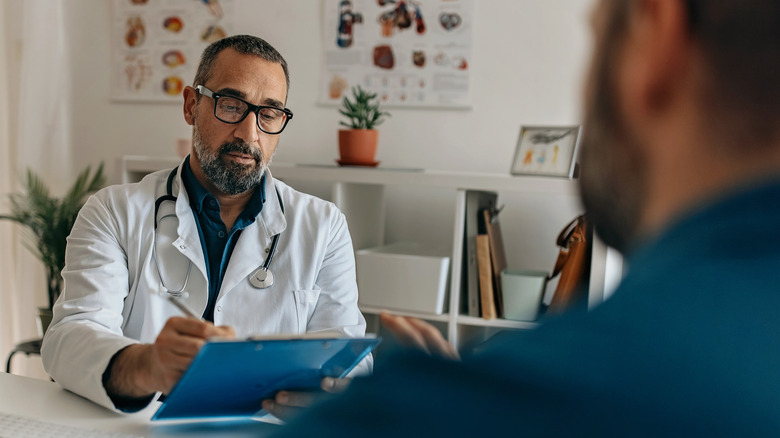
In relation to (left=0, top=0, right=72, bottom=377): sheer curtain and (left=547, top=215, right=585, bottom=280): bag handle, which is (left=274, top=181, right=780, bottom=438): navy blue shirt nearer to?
(left=547, top=215, right=585, bottom=280): bag handle

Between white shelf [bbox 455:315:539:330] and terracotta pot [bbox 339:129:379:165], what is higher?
terracotta pot [bbox 339:129:379:165]

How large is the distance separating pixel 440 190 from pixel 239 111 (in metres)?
1.02

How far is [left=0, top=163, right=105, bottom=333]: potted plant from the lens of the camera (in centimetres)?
266

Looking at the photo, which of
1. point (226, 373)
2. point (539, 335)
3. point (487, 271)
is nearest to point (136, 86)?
point (487, 271)

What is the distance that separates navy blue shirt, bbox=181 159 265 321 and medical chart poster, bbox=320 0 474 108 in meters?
1.00

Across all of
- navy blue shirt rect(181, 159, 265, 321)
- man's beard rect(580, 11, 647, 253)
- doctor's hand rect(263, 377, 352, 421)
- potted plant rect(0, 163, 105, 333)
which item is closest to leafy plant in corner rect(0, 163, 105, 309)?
potted plant rect(0, 163, 105, 333)

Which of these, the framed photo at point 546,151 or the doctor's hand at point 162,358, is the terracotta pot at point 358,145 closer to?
the framed photo at point 546,151

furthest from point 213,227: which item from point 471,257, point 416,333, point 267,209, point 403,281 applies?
point 416,333

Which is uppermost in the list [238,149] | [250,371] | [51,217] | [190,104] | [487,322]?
[190,104]

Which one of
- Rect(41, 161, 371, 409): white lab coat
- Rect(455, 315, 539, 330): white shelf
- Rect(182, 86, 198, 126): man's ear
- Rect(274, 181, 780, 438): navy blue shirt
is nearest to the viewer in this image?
Rect(274, 181, 780, 438): navy blue shirt

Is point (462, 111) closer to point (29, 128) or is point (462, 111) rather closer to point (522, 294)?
point (522, 294)

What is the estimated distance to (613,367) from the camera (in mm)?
288

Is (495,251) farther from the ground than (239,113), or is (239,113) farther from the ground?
(239,113)

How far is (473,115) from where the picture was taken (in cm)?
258
